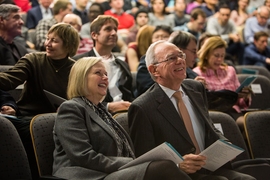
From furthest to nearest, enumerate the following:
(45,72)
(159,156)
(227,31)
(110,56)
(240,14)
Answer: (240,14), (227,31), (110,56), (45,72), (159,156)

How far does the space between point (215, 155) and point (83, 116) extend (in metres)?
0.77

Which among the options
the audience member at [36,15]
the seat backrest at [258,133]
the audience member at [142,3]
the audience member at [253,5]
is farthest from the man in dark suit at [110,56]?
the audience member at [253,5]

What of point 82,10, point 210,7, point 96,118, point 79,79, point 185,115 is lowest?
point 210,7

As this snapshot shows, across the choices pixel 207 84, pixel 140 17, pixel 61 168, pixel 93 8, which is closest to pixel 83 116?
pixel 61 168

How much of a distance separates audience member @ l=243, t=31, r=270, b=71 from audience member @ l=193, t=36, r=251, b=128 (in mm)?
2790

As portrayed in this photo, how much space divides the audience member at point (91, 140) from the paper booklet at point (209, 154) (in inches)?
1.7

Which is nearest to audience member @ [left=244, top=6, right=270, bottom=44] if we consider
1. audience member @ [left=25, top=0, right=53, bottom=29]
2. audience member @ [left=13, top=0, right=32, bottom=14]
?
audience member @ [left=25, top=0, right=53, bottom=29]

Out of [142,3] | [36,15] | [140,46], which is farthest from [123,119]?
[142,3]

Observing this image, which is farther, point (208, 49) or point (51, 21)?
point (51, 21)

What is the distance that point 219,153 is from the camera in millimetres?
3275

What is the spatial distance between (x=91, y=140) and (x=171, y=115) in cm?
53

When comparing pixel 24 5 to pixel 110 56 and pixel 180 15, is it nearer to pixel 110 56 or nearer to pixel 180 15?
pixel 180 15

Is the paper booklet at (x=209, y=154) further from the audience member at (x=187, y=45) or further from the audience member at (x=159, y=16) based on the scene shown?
the audience member at (x=159, y=16)

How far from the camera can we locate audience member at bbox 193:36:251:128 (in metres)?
4.99
